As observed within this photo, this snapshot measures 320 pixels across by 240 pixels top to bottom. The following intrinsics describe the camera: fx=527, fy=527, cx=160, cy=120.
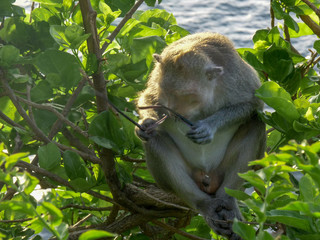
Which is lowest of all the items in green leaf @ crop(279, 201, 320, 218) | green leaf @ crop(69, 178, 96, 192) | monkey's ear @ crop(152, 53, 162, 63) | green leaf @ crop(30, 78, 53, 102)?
green leaf @ crop(69, 178, 96, 192)

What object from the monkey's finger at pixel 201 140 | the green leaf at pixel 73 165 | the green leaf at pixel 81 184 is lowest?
the monkey's finger at pixel 201 140

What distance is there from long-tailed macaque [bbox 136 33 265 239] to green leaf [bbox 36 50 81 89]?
45 centimetres

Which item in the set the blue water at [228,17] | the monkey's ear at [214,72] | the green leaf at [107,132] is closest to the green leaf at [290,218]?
the green leaf at [107,132]

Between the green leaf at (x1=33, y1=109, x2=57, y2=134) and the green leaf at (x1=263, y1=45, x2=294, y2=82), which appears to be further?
the green leaf at (x1=33, y1=109, x2=57, y2=134)

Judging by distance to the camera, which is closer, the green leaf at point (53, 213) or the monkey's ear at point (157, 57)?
the green leaf at point (53, 213)

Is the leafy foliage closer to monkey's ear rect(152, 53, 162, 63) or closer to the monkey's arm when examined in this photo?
monkey's ear rect(152, 53, 162, 63)

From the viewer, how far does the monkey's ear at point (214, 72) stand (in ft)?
8.84

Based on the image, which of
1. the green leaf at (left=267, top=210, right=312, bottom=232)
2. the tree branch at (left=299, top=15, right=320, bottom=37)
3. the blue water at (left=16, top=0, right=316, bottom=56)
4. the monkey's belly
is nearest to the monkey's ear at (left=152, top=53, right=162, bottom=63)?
the monkey's belly

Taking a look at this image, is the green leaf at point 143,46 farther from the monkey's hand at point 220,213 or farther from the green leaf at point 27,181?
the green leaf at point 27,181

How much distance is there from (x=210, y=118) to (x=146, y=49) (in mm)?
483

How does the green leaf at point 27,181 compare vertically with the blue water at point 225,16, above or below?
above

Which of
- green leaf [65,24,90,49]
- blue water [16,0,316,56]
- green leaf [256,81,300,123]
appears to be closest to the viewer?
green leaf [256,81,300,123]

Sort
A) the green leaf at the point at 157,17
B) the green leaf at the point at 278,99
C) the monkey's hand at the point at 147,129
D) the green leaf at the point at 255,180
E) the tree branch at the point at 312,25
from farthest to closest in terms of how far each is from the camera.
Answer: the green leaf at the point at 157,17 → the tree branch at the point at 312,25 → the monkey's hand at the point at 147,129 → the green leaf at the point at 278,99 → the green leaf at the point at 255,180

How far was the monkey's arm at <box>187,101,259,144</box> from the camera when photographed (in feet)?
8.43
